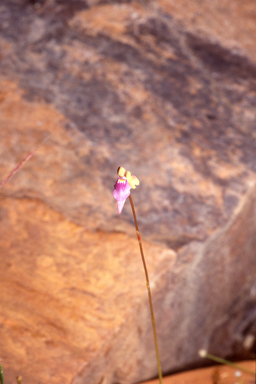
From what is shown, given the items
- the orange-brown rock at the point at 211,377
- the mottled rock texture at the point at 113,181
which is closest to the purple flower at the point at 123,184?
the mottled rock texture at the point at 113,181

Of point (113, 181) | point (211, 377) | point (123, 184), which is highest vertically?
point (123, 184)

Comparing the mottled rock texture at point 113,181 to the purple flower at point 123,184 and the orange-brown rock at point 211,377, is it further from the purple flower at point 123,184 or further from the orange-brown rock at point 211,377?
the purple flower at point 123,184

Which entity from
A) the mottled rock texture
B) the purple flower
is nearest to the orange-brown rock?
the mottled rock texture

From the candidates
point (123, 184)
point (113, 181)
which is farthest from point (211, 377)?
point (123, 184)

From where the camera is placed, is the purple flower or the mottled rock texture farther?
the mottled rock texture

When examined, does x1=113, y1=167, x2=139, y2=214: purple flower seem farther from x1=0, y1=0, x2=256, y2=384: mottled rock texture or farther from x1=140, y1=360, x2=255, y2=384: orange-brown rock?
x1=140, y1=360, x2=255, y2=384: orange-brown rock

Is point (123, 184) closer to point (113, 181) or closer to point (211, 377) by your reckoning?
point (113, 181)

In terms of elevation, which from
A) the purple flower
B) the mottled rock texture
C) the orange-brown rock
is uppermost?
the purple flower

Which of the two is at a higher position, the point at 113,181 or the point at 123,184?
the point at 123,184

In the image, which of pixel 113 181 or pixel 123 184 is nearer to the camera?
pixel 123 184
